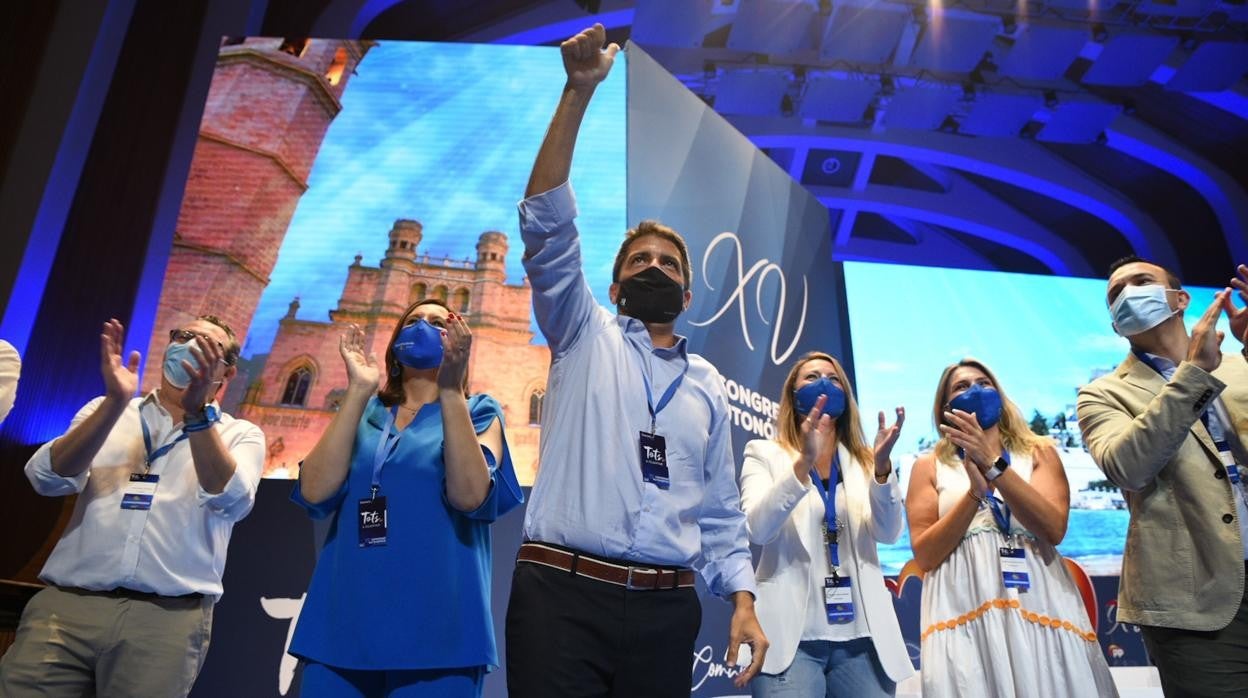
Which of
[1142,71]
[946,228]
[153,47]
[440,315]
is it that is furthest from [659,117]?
[1142,71]

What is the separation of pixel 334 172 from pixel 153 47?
4.77 feet

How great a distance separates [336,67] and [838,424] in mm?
4896

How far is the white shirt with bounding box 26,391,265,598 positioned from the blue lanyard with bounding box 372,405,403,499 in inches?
Answer: 28.0

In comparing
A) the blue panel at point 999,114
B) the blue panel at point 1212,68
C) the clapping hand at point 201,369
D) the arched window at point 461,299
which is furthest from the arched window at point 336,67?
the blue panel at point 1212,68

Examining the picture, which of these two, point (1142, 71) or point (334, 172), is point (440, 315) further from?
point (1142, 71)

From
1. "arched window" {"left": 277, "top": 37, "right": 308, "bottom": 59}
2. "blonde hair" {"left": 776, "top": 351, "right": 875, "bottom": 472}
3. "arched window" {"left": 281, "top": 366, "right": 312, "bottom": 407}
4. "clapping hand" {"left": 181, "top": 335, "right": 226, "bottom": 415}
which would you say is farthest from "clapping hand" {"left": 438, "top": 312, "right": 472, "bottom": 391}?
"arched window" {"left": 277, "top": 37, "right": 308, "bottom": 59}

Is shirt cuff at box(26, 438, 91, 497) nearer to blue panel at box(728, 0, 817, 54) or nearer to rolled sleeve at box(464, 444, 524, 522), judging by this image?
rolled sleeve at box(464, 444, 524, 522)

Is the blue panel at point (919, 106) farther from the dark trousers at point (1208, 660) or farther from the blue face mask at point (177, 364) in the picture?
the blue face mask at point (177, 364)

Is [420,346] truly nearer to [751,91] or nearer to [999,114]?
[751,91]

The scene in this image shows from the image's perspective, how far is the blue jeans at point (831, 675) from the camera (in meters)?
2.25

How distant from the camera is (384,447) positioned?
77.2 inches

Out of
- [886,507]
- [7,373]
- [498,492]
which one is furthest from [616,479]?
[7,373]

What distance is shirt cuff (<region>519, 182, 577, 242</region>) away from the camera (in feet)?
5.51

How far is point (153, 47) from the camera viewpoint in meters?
5.47
